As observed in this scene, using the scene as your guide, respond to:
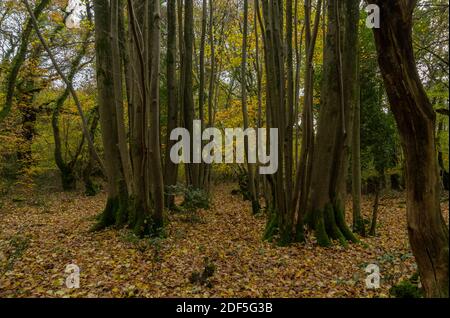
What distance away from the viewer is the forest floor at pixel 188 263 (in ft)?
15.8

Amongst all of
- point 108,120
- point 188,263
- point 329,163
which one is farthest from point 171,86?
point 188,263

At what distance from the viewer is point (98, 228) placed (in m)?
8.62

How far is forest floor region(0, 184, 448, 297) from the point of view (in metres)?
4.83

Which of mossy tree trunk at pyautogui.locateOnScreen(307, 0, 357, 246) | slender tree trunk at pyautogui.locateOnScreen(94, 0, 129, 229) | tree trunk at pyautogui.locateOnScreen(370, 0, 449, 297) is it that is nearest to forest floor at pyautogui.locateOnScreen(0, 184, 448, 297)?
tree trunk at pyautogui.locateOnScreen(370, 0, 449, 297)

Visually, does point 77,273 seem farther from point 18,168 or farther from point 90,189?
point 18,168

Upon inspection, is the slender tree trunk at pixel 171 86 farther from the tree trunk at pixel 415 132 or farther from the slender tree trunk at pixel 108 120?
the tree trunk at pixel 415 132

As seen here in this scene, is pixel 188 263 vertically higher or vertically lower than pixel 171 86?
lower

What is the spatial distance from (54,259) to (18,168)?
15.1m

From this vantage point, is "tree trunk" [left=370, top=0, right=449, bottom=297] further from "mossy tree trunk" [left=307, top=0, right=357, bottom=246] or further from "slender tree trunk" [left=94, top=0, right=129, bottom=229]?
"slender tree trunk" [left=94, top=0, right=129, bottom=229]

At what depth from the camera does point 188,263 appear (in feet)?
20.1

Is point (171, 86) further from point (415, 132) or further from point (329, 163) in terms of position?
point (415, 132)

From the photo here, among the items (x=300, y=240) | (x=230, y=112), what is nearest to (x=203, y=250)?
(x=300, y=240)

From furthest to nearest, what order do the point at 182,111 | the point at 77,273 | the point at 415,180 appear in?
the point at 182,111 < the point at 77,273 < the point at 415,180

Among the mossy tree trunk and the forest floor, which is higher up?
the mossy tree trunk
